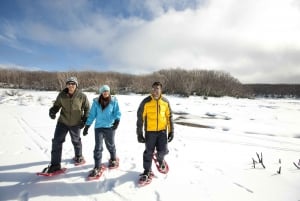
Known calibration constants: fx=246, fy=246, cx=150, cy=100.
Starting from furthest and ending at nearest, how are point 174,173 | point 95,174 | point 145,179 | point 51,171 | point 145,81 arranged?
point 145,81, point 174,173, point 51,171, point 95,174, point 145,179

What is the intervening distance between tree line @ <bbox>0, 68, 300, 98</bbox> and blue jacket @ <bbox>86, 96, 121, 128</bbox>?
3532 cm

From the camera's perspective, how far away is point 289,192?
414cm

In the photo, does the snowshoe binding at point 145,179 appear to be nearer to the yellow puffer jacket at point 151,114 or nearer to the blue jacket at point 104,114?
the yellow puffer jacket at point 151,114

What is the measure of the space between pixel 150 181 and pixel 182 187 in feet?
1.89

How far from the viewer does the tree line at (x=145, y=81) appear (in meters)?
42.7

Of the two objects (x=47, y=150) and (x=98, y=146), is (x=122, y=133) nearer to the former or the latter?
(x=47, y=150)

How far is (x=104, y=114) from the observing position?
14.8 ft

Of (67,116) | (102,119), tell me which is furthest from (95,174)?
(67,116)

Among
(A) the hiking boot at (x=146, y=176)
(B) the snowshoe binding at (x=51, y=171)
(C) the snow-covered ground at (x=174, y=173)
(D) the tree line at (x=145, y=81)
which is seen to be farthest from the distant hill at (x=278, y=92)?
(B) the snowshoe binding at (x=51, y=171)

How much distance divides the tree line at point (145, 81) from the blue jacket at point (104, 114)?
116 feet

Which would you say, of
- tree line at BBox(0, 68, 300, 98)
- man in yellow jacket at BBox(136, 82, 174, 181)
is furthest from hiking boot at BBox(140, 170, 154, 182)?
tree line at BBox(0, 68, 300, 98)

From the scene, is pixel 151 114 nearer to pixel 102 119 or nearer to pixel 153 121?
pixel 153 121

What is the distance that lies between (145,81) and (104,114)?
40402 mm

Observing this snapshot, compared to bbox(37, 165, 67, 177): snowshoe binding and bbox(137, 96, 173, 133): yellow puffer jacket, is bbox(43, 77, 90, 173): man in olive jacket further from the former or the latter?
Answer: bbox(137, 96, 173, 133): yellow puffer jacket
